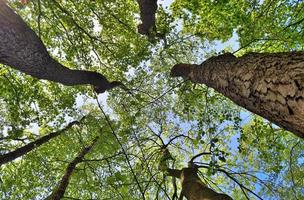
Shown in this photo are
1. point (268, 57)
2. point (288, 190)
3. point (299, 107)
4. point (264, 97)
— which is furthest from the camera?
point (288, 190)

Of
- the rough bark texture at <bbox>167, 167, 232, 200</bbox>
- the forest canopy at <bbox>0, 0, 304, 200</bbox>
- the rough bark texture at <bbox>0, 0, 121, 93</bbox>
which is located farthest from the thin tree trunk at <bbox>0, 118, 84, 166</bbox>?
the rough bark texture at <bbox>167, 167, 232, 200</bbox>

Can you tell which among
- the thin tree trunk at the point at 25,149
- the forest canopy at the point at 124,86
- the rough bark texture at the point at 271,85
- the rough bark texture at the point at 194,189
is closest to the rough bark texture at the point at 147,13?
the forest canopy at the point at 124,86

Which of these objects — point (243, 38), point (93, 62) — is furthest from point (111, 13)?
point (243, 38)

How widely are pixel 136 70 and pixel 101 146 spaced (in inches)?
141

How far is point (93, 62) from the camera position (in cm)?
1257

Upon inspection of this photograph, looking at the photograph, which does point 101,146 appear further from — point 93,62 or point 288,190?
point 288,190

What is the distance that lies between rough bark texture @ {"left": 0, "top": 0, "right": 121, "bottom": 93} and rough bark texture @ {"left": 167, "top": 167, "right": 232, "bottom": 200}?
3.82 metres

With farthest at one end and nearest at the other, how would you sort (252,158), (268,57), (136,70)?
(252,158) < (136,70) < (268,57)

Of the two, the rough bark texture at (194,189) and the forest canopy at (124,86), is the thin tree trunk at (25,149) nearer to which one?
the forest canopy at (124,86)

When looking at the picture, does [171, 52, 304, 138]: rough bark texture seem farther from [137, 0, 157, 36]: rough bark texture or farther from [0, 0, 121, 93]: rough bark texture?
[137, 0, 157, 36]: rough bark texture

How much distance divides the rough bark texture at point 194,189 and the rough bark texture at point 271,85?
234 centimetres

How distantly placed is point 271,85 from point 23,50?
364cm

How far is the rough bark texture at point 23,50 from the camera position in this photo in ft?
13.8

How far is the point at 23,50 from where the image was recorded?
15.3ft
